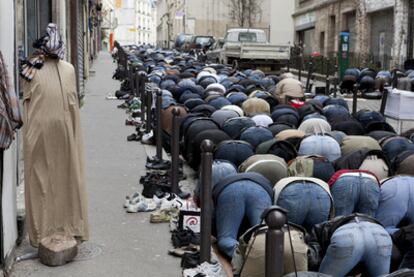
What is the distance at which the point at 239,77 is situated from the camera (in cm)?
1770

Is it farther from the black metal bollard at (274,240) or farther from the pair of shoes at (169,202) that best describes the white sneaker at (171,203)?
the black metal bollard at (274,240)

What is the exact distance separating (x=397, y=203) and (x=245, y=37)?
2735 cm

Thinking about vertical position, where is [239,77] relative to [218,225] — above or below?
above

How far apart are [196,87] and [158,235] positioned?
8.22m

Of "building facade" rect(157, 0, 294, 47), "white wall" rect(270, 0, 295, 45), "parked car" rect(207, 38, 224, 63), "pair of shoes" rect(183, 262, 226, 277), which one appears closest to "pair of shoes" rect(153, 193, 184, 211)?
"pair of shoes" rect(183, 262, 226, 277)

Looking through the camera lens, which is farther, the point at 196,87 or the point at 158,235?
the point at 196,87

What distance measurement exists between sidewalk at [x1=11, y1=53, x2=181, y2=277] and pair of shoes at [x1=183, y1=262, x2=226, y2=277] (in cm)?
15

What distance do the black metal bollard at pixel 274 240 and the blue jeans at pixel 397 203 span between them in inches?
120

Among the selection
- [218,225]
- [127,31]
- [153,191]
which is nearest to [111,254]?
[218,225]

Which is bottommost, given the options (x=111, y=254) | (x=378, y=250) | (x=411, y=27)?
(x=111, y=254)

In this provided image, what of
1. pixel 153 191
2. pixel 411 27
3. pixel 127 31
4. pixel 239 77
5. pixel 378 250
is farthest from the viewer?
pixel 127 31

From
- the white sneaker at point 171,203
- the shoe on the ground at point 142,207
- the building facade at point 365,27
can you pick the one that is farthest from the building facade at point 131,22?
the shoe on the ground at point 142,207

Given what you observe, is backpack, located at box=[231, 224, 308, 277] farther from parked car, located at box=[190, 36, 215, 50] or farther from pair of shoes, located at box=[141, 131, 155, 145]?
parked car, located at box=[190, 36, 215, 50]

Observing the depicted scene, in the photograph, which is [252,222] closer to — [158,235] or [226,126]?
[158,235]
